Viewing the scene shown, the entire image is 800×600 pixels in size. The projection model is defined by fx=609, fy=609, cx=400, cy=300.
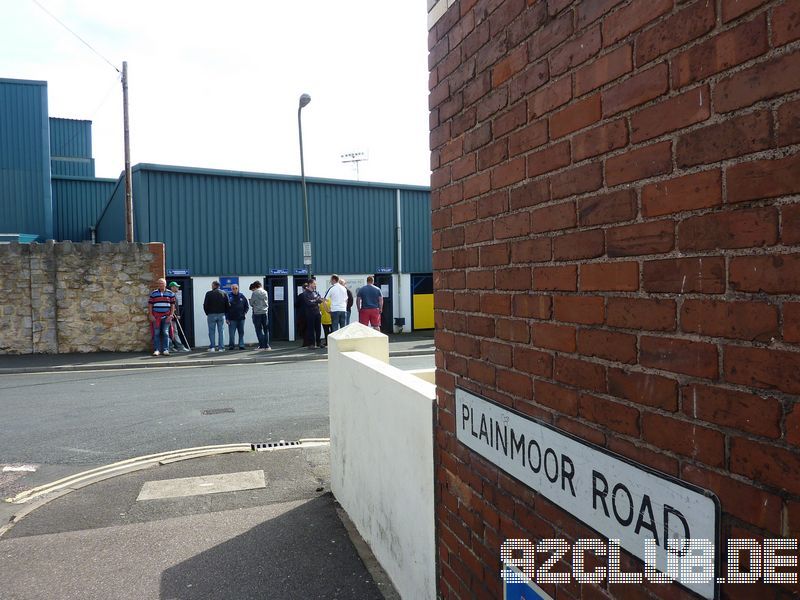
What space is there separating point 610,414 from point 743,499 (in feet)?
1.36

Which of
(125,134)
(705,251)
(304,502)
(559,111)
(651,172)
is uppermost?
(125,134)

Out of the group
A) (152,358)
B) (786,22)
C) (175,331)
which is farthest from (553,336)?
(175,331)

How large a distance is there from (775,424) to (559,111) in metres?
1.03

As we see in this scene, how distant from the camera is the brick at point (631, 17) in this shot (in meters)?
1.40

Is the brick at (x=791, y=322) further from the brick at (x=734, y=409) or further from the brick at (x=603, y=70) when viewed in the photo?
the brick at (x=603, y=70)

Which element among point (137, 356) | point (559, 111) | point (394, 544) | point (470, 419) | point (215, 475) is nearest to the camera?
point (559, 111)

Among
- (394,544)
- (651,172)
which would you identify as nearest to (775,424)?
(651,172)

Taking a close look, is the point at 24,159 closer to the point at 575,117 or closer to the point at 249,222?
the point at 249,222

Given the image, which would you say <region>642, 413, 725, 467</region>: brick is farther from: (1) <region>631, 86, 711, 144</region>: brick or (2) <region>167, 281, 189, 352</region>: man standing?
(2) <region>167, 281, 189, 352</region>: man standing

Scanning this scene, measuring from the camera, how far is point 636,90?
1463mm

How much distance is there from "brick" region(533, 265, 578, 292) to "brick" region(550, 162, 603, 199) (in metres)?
0.21

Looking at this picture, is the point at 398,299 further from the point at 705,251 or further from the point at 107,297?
the point at 705,251

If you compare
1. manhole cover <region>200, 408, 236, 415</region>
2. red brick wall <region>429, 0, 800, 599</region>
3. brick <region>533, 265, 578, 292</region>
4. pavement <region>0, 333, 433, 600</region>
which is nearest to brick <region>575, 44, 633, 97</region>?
red brick wall <region>429, 0, 800, 599</region>

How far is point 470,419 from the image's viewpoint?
2.42 metres
